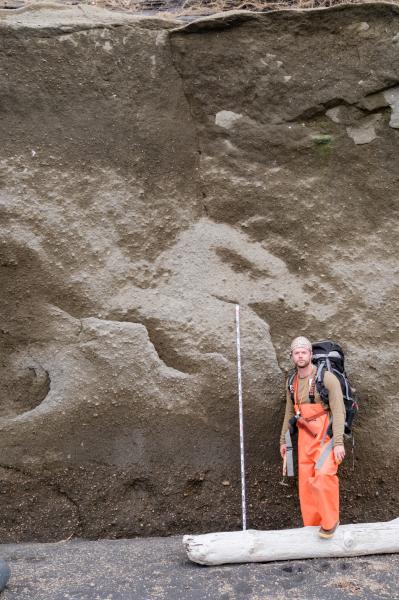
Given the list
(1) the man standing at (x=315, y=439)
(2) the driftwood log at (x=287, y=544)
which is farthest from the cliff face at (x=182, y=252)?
(2) the driftwood log at (x=287, y=544)

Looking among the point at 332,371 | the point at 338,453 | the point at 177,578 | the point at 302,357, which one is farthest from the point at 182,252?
the point at 177,578

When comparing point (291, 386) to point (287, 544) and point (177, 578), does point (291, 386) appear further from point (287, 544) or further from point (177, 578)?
point (177, 578)

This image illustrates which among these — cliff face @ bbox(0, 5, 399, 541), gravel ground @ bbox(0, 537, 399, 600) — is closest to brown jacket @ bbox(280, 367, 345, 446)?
cliff face @ bbox(0, 5, 399, 541)

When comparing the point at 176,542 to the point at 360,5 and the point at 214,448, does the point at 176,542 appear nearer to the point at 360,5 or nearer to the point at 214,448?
the point at 214,448

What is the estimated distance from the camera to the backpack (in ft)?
15.3

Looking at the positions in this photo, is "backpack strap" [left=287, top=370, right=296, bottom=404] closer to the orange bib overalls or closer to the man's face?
the orange bib overalls

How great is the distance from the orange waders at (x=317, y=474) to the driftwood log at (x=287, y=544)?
0.12 m

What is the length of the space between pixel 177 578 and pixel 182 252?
7.66 feet

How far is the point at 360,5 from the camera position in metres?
5.30

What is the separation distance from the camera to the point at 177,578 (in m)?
4.14

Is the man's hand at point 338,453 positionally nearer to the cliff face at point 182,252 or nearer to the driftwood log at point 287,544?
the driftwood log at point 287,544

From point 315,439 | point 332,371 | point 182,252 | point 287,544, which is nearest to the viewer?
point 287,544

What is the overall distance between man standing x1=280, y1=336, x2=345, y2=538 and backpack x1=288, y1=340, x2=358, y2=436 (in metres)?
0.03

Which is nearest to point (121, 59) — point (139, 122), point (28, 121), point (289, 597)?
point (139, 122)
